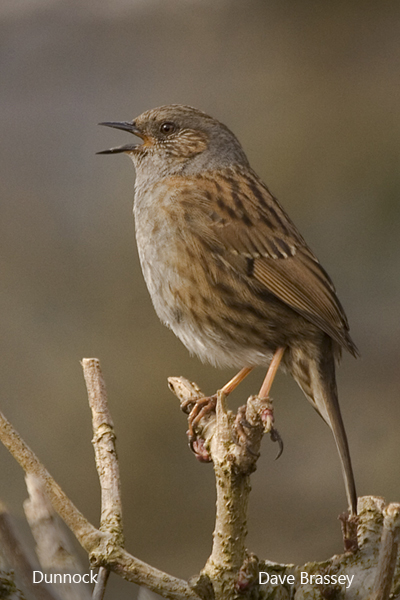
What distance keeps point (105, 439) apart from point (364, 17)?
440 cm

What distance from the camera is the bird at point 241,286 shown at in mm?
3096

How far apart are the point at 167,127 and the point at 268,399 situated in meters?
1.92

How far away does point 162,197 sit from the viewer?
3305mm

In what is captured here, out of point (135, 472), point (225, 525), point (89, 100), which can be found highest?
point (89, 100)

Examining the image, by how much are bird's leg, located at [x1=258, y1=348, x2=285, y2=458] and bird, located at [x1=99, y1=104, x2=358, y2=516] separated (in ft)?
0.04

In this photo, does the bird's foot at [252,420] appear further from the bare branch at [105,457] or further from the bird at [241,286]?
the bird at [241,286]

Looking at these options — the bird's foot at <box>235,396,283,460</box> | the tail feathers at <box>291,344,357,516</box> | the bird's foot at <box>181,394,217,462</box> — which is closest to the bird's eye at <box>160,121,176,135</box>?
the tail feathers at <box>291,344,357,516</box>

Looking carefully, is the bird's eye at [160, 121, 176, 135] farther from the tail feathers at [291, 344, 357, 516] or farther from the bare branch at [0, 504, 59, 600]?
the bare branch at [0, 504, 59, 600]

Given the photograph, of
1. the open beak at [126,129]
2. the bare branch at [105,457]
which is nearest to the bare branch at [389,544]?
the bare branch at [105,457]

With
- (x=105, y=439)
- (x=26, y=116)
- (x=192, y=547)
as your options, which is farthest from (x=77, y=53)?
(x=105, y=439)

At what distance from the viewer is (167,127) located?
374 cm

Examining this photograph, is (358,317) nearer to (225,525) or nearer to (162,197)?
(162,197)

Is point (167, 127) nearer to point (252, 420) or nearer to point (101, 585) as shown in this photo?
point (252, 420)

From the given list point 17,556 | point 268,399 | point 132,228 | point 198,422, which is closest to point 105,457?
point 268,399
